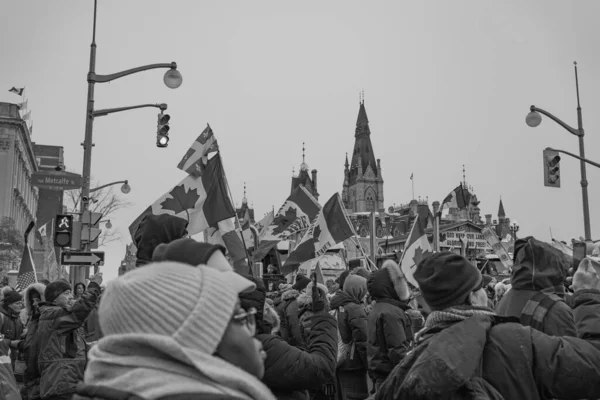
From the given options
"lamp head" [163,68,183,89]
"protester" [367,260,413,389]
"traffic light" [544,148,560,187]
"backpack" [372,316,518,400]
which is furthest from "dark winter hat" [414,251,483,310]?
"traffic light" [544,148,560,187]

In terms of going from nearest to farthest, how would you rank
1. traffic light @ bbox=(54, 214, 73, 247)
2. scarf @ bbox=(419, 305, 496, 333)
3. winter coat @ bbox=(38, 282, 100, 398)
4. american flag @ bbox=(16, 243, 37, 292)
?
1. scarf @ bbox=(419, 305, 496, 333)
2. winter coat @ bbox=(38, 282, 100, 398)
3. american flag @ bbox=(16, 243, 37, 292)
4. traffic light @ bbox=(54, 214, 73, 247)

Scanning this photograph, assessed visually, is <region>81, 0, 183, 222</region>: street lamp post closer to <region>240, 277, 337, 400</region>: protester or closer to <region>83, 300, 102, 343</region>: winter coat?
<region>83, 300, 102, 343</region>: winter coat

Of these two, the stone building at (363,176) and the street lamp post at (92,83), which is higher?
the stone building at (363,176)

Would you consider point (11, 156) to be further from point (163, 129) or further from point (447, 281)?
point (447, 281)

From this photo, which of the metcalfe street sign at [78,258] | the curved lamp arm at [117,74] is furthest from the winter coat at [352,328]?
the curved lamp arm at [117,74]

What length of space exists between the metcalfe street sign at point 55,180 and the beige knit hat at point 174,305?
1533 cm

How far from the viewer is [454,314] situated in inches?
137

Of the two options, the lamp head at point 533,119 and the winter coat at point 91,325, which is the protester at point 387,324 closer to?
the winter coat at point 91,325

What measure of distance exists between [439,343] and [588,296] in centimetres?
150

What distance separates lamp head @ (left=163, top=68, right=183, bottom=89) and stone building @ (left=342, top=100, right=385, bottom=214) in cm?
14183

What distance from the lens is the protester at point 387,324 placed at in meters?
6.59

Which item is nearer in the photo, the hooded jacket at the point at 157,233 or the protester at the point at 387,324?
the hooded jacket at the point at 157,233

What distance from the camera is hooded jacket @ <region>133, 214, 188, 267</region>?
194 inches

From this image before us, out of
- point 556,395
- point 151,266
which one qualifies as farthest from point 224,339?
point 556,395
